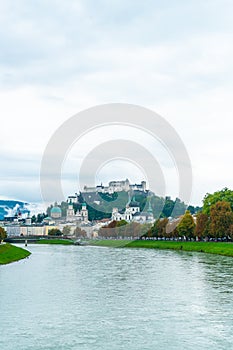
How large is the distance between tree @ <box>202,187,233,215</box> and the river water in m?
50.8

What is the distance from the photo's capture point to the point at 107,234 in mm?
152375

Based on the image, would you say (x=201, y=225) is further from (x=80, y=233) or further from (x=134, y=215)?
(x=80, y=233)

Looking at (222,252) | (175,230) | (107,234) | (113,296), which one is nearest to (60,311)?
(113,296)

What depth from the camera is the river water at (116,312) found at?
20.9 m

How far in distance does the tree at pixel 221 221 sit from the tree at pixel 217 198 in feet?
36.3

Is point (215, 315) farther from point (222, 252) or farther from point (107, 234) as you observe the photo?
point (107, 234)

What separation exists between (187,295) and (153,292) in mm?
2266

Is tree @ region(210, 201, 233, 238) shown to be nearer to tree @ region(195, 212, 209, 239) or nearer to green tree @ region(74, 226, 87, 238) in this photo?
tree @ region(195, 212, 209, 239)

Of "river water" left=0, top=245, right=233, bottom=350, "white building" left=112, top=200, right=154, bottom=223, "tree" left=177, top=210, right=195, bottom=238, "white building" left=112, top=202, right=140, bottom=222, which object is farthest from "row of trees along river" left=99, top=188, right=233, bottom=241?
"white building" left=112, top=202, right=140, bottom=222

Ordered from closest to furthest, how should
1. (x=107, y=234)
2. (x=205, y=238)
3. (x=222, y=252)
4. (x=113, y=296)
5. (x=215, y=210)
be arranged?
(x=113, y=296) → (x=222, y=252) → (x=215, y=210) → (x=205, y=238) → (x=107, y=234)

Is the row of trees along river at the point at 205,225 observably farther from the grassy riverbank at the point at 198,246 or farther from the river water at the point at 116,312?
the river water at the point at 116,312

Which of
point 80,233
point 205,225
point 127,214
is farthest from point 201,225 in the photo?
point 80,233

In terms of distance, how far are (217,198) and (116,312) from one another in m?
70.5

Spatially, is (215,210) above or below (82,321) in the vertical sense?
above
